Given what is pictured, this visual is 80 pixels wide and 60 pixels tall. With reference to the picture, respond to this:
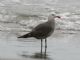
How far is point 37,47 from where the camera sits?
8.42 meters

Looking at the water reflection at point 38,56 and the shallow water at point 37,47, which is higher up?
the shallow water at point 37,47

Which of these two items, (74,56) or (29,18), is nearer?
(74,56)

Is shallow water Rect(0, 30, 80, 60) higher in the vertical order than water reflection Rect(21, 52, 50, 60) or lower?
higher

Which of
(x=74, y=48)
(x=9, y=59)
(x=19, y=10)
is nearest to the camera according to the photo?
(x=9, y=59)

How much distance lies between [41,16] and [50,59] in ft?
20.6

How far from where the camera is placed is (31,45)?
28.1ft

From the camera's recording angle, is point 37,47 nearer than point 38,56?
No

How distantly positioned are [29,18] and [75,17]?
5.86 feet

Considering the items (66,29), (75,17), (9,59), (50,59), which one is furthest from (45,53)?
(75,17)

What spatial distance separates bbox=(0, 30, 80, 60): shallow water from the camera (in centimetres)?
742

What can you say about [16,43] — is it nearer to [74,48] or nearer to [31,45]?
[31,45]

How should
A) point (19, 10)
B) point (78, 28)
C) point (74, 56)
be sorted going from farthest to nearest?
point (19, 10)
point (78, 28)
point (74, 56)

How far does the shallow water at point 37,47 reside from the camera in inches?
292

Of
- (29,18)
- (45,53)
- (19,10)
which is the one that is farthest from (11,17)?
(45,53)
